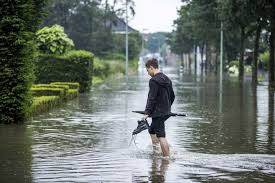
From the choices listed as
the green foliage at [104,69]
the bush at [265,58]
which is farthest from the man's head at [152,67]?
the bush at [265,58]

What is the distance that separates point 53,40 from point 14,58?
1690 centimetres

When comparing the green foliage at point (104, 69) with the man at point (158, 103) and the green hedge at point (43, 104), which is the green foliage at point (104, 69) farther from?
the man at point (158, 103)

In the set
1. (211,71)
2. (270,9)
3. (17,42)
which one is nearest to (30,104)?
(17,42)

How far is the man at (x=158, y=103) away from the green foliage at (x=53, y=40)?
2255 centimetres

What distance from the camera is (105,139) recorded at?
1345 cm

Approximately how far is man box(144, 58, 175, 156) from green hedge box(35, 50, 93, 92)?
77.2 feet

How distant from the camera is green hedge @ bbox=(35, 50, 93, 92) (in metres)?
33.8

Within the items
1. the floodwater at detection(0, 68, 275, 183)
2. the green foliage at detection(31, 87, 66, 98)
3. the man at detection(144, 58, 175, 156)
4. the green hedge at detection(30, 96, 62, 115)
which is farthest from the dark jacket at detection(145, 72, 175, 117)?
the green foliage at detection(31, 87, 66, 98)

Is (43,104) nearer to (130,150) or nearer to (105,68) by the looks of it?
(130,150)

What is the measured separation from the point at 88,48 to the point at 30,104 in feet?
206

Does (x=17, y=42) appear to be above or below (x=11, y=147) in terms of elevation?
above

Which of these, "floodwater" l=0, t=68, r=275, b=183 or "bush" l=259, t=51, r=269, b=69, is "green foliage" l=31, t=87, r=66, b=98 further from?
"bush" l=259, t=51, r=269, b=69

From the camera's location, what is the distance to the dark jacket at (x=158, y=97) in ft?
34.6

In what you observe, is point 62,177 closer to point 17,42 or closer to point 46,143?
point 46,143
